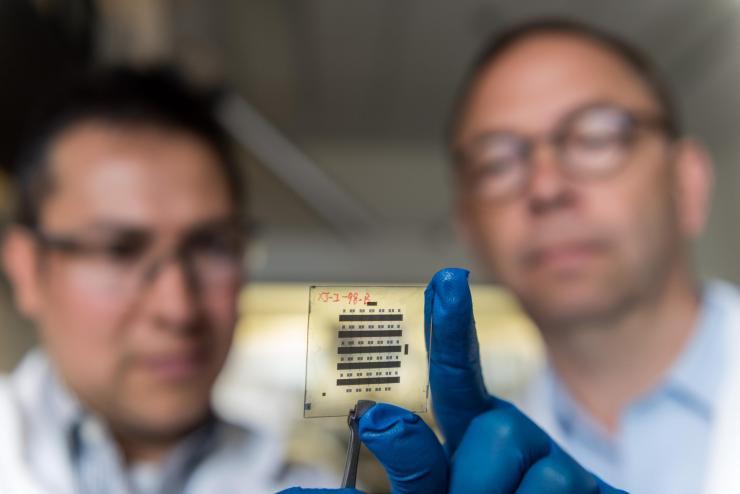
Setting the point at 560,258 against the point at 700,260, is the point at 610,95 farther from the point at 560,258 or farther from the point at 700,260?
the point at 700,260

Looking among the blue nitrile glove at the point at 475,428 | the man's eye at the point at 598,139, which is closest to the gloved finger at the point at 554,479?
the blue nitrile glove at the point at 475,428

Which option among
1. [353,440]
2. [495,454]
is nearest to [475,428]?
[495,454]

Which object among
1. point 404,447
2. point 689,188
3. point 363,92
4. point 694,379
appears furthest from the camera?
point 363,92

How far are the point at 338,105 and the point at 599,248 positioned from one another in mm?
1104

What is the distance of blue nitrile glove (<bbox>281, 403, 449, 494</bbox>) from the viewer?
1.42 ft

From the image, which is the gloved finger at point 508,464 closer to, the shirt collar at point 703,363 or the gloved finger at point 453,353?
the gloved finger at point 453,353

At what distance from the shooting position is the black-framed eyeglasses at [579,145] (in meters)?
1.02

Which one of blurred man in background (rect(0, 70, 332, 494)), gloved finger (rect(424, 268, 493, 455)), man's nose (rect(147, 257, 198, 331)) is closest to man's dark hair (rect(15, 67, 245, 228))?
blurred man in background (rect(0, 70, 332, 494))

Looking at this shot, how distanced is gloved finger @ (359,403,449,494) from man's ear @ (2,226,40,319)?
0.91 metres

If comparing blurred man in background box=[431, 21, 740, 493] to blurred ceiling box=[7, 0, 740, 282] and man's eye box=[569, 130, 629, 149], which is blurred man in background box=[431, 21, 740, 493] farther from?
blurred ceiling box=[7, 0, 740, 282]

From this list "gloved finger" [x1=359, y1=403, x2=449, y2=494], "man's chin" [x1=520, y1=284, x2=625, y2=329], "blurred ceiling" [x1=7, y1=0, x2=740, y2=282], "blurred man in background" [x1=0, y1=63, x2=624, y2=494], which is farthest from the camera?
"blurred ceiling" [x1=7, y1=0, x2=740, y2=282]

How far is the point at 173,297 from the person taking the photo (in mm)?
899

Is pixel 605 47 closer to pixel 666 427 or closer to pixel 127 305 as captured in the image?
A: pixel 666 427

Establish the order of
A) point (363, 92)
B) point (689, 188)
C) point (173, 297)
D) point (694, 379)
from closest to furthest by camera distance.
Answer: point (173, 297) < point (694, 379) < point (689, 188) < point (363, 92)
